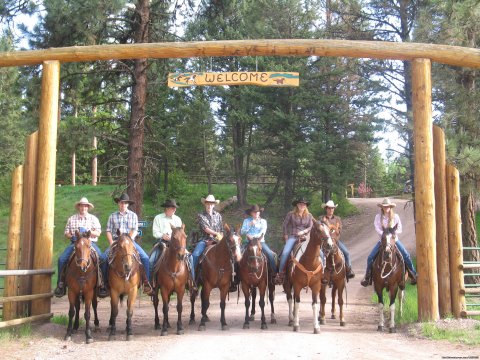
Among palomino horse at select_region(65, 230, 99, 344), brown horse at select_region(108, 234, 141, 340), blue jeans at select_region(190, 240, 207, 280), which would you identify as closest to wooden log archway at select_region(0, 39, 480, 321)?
palomino horse at select_region(65, 230, 99, 344)

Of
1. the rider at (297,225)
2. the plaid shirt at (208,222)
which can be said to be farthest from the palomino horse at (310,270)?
the plaid shirt at (208,222)

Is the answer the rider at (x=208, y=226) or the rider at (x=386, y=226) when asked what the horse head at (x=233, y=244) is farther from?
the rider at (x=386, y=226)

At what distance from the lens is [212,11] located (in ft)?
55.9

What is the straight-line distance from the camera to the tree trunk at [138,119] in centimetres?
1561

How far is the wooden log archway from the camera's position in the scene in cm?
1042

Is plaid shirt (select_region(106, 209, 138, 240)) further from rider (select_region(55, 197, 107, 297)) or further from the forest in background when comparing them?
the forest in background

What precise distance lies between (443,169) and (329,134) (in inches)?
606

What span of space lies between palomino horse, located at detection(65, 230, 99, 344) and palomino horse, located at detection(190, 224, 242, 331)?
7.30 feet

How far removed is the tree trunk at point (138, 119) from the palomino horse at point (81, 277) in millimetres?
6035

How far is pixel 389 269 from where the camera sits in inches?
404

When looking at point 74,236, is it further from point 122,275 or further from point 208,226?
point 208,226

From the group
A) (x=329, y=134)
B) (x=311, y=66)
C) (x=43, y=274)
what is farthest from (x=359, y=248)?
(x=43, y=274)

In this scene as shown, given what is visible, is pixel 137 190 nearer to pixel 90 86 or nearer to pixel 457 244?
pixel 90 86

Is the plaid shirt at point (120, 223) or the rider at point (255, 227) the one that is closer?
the plaid shirt at point (120, 223)
